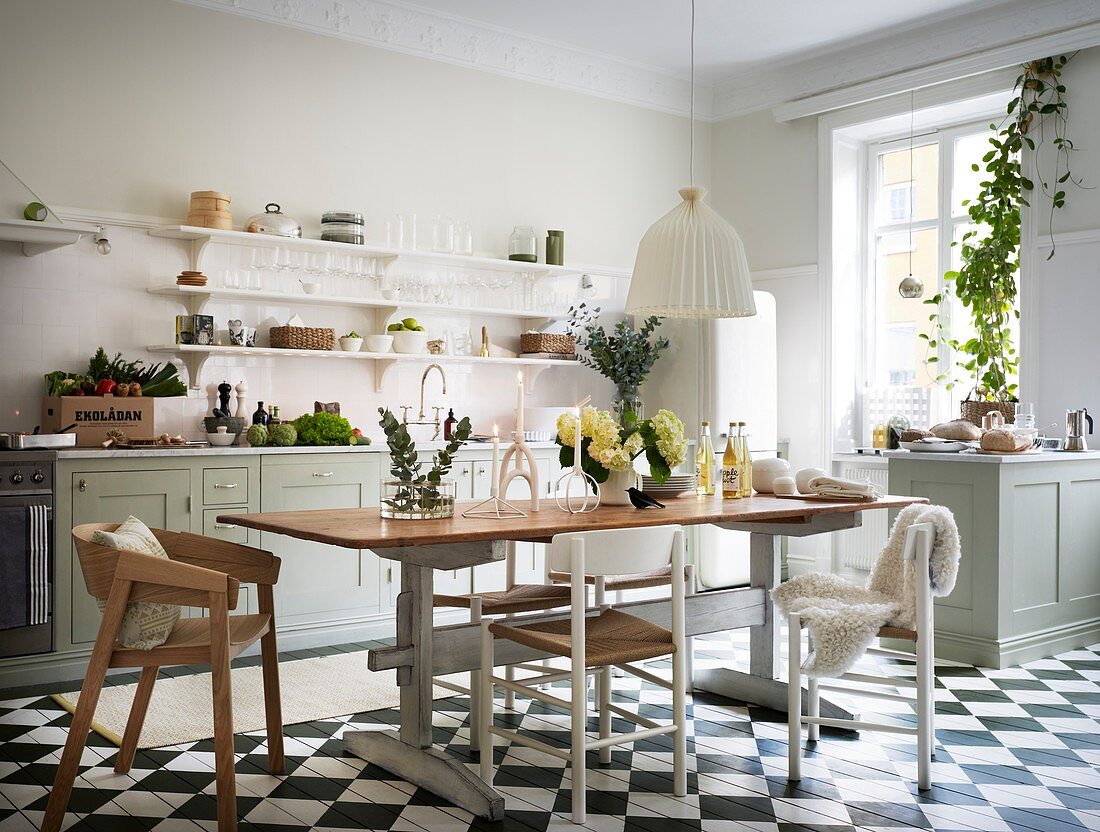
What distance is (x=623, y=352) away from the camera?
22.3ft

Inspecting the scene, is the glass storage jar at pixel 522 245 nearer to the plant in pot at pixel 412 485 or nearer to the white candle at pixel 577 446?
the white candle at pixel 577 446

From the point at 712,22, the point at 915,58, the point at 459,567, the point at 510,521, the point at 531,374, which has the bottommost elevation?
the point at 459,567

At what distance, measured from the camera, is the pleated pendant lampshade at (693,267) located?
151 inches

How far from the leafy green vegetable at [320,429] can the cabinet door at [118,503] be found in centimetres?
65

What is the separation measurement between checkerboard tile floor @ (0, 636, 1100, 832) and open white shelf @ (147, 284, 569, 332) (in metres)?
2.10

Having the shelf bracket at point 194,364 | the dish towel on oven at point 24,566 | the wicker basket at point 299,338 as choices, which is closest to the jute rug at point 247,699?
the dish towel on oven at point 24,566

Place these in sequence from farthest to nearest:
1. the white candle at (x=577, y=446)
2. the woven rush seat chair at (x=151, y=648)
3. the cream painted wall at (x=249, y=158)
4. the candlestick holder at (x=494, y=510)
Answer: the cream painted wall at (x=249, y=158), the white candle at (x=577, y=446), the candlestick holder at (x=494, y=510), the woven rush seat chair at (x=151, y=648)

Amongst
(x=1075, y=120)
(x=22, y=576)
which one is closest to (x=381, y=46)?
Result: (x=22, y=576)

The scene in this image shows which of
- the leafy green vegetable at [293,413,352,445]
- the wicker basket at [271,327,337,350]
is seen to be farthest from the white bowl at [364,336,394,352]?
the leafy green vegetable at [293,413,352,445]

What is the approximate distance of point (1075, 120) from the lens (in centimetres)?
576

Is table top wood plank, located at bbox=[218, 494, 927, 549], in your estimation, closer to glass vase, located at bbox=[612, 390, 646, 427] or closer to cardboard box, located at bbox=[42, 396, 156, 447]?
cardboard box, located at bbox=[42, 396, 156, 447]

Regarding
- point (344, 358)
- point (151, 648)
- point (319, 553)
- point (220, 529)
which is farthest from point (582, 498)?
point (344, 358)

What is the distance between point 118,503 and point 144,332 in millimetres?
1039

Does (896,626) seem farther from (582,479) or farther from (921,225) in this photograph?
(921,225)
